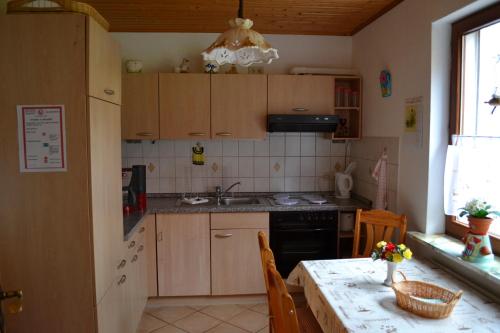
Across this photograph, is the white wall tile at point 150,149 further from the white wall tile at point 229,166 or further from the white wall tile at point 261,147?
the white wall tile at point 261,147

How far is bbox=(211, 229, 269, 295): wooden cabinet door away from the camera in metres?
3.10

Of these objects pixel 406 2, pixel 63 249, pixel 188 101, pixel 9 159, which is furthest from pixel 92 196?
pixel 406 2

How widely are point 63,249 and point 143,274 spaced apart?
1.36 meters

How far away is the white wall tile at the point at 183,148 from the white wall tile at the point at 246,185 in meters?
0.57

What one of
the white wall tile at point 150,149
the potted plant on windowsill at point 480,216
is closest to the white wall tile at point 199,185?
the white wall tile at point 150,149

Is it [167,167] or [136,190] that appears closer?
[136,190]

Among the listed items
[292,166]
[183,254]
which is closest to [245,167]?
[292,166]

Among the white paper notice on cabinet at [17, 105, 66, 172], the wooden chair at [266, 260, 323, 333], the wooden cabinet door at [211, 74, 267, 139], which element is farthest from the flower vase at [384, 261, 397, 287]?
the wooden cabinet door at [211, 74, 267, 139]

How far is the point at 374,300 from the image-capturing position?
161cm

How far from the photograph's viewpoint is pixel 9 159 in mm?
1569

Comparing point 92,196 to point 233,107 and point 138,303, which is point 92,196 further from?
point 233,107

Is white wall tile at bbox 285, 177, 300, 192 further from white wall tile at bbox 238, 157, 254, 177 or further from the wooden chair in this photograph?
the wooden chair

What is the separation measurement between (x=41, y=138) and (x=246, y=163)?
7.21 ft

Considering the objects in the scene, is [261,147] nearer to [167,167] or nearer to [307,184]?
[307,184]
